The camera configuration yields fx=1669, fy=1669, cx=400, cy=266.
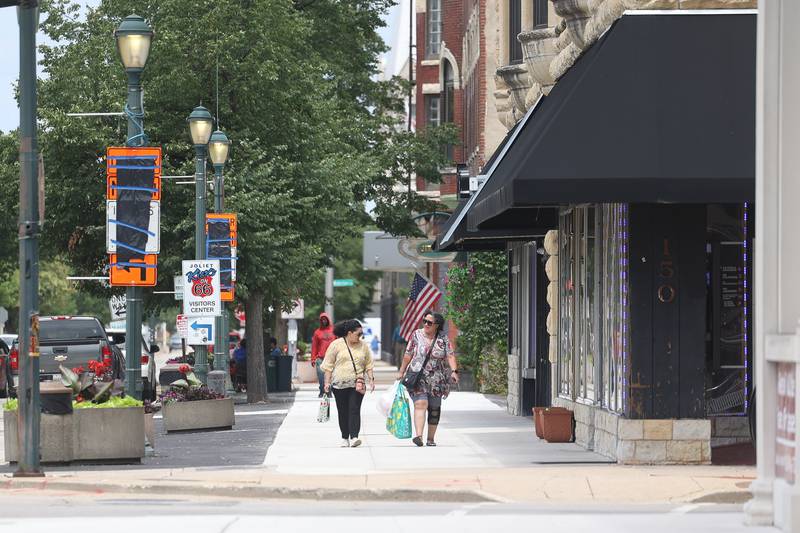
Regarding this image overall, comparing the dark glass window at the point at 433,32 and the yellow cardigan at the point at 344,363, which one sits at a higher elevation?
the dark glass window at the point at 433,32

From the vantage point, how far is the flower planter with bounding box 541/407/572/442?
20969mm

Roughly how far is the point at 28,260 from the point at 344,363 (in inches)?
223

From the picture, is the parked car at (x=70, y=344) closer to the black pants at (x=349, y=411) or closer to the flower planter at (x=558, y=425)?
the black pants at (x=349, y=411)

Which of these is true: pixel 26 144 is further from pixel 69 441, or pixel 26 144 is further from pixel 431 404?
pixel 431 404

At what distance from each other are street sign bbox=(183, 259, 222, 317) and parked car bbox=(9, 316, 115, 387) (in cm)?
739

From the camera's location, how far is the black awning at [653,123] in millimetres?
16047

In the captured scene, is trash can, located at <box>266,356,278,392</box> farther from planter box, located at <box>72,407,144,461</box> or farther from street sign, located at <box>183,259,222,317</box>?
planter box, located at <box>72,407,144,461</box>

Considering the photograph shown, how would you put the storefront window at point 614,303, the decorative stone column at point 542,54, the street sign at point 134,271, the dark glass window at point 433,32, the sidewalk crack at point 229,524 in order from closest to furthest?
the sidewalk crack at point 229,524 → the storefront window at point 614,303 → the street sign at point 134,271 → the decorative stone column at point 542,54 → the dark glass window at point 433,32

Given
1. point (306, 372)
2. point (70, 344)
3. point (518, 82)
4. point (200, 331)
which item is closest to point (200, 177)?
point (200, 331)

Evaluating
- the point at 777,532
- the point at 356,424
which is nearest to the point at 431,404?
the point at 356,424

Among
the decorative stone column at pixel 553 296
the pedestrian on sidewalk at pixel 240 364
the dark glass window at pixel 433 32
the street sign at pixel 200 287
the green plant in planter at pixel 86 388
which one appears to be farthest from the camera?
the dark glass window at pixel 433 32

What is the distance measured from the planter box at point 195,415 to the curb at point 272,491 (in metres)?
8.32

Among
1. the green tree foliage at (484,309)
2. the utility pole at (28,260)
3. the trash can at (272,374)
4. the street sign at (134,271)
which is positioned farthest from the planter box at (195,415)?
the trash can at (272,374)

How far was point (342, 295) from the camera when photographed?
9300 cm
